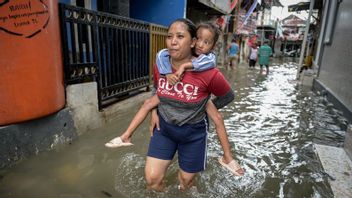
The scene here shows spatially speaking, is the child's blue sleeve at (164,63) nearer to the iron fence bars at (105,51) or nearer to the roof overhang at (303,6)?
the iron fence bars at (105,51)

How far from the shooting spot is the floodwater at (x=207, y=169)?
2811mm

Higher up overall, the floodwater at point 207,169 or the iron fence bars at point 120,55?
the iron fence bars at point 120,55

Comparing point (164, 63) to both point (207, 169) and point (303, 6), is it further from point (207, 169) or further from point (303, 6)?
point (303, 6)

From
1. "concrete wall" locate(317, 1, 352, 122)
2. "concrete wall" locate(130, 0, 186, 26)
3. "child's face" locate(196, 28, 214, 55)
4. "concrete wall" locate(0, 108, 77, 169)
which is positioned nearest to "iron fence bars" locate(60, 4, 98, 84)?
"concrete wall" locate(0, 108, 77, 169)

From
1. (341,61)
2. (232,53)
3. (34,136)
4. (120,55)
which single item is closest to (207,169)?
(34,136)

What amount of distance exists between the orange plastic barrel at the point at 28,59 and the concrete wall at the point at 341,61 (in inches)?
234

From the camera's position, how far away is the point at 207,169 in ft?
11.3

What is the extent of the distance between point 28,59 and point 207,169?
2614mm

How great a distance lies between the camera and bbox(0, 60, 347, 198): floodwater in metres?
2.81

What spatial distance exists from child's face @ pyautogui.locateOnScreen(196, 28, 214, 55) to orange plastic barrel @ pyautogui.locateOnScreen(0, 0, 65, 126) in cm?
202

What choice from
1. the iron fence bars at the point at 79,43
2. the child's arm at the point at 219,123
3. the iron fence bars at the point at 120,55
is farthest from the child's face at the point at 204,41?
the iron fence bars at the point at 120,55

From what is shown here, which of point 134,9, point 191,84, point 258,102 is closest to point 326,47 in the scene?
point 258,102

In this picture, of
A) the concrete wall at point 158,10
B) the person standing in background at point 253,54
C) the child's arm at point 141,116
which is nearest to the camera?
the child's arm at point 141,116

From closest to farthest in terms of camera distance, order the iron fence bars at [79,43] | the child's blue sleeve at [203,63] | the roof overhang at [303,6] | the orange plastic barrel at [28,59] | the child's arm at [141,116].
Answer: the child's blue sleeve at [203,63] → the child's arm at [141,116] → the orange plastic barrel at [28,59] → the iron fence bars at [79,43] → the roof overhang at [303,6]
